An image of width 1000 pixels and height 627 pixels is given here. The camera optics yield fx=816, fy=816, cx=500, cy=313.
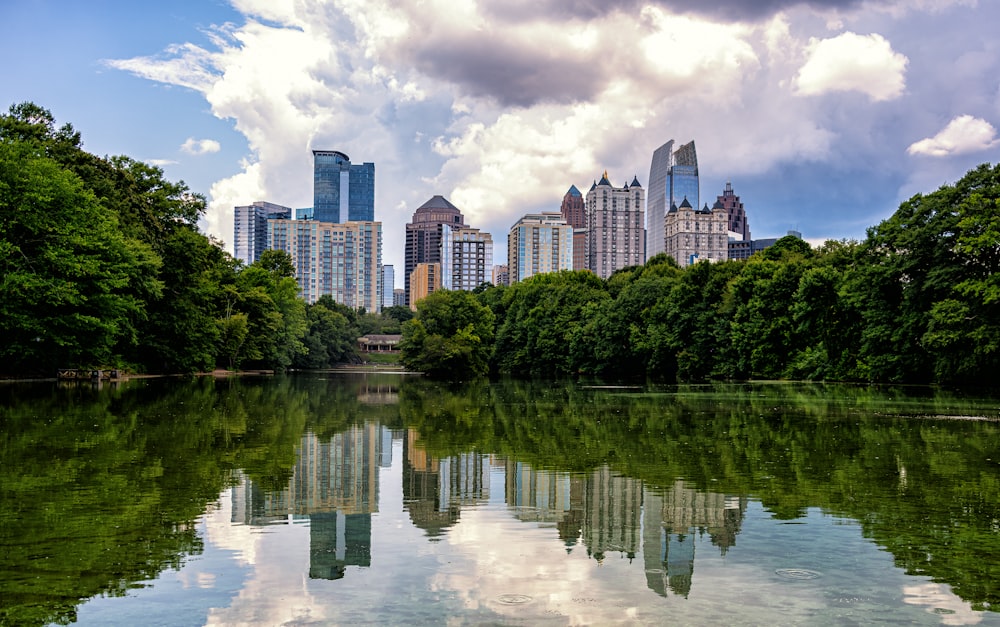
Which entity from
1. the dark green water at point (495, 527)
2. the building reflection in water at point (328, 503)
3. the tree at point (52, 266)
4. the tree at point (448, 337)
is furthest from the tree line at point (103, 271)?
the building reflection in water at point (328, 503)

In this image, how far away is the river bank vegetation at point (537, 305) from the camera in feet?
132

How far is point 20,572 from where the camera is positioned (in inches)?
275

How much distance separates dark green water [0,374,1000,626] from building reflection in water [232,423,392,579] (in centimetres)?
5

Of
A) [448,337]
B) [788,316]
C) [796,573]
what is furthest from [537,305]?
[796,573]

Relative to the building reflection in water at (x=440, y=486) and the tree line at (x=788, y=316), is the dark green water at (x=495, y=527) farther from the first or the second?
the tree line at (x=788, y=316)

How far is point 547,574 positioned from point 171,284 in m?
54.5

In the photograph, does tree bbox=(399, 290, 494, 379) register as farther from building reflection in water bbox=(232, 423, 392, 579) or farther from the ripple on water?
the ripple on water

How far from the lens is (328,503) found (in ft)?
35.2

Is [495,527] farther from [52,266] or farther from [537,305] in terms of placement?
[537,305]

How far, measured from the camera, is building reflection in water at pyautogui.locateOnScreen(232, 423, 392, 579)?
8155mm

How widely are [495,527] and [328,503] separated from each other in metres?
2.53

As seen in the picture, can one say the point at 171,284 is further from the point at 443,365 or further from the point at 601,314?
the point at 601,314

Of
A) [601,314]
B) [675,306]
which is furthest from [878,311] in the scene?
[601,314]

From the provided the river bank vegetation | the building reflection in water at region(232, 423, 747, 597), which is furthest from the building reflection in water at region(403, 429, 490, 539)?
the river bank vegetation
